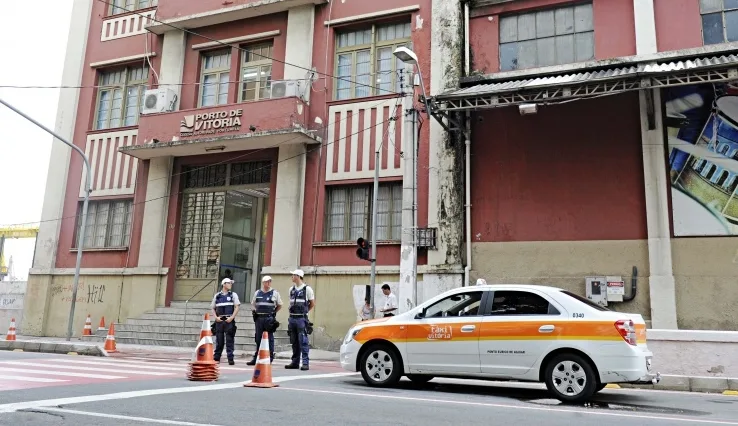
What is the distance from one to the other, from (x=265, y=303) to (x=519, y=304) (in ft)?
16.9

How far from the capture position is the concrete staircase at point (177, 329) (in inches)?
627

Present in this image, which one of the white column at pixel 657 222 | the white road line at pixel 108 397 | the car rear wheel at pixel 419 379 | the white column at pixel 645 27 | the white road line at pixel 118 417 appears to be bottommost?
the white road line at pixel 118 417

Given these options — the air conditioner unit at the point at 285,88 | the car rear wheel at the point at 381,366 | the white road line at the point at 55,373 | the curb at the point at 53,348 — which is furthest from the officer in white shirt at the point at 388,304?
the air conditioner unit at the point at 285,88

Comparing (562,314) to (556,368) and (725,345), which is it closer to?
(556,368)

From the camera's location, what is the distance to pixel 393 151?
16.5 metres

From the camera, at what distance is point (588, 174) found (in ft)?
47.8

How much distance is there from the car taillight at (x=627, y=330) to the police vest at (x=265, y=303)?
249 inches

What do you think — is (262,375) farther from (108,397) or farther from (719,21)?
(719,21)

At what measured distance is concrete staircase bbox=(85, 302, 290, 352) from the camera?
1592 centimetres

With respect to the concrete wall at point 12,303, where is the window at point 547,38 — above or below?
above

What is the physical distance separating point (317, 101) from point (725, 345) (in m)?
12.1

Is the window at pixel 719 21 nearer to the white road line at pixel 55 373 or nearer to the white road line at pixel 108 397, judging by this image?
the white road line at pixel 108 397

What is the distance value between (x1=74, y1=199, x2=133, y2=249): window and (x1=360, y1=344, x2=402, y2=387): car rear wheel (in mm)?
13092

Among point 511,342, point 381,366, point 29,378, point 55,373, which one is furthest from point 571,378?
point 55,373
